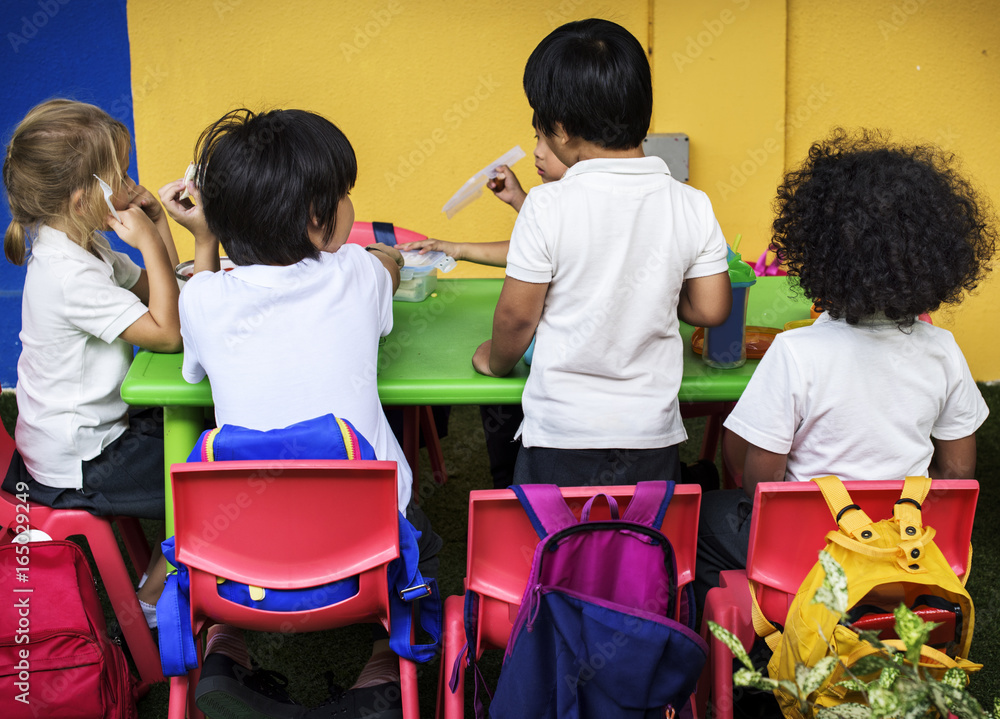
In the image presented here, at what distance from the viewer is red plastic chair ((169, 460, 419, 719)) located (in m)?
1.30

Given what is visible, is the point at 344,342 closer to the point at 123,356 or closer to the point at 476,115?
the point at 123,356

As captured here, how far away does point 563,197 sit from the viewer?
147cm

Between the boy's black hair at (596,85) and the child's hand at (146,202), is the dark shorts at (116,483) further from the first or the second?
the boy's black hair at (596,85)

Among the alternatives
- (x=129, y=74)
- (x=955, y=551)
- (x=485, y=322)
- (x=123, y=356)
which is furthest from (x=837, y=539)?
(x=129, y=74)

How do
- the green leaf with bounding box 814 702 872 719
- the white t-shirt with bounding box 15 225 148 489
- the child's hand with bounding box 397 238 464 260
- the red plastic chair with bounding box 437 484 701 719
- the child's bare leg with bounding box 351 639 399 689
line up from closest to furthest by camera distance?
the green leaf with bounding box 814 702 872 719
the red plastic chair with bounding box 437 484 701 719
the child's bare leg with bounding box 351 639 399 689
the white t-shirt with bounding box 15 225 148 489
the child's hand with bounding box 397 238 464 260

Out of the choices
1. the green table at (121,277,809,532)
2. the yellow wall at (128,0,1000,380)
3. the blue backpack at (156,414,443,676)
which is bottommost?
the blue backpack at (156,414,443,676)

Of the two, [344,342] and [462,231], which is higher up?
[462,231]

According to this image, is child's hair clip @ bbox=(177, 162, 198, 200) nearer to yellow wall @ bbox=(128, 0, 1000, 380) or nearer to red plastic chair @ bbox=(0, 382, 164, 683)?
red plastic chair @ bbox=(0, 382, 164, 683)

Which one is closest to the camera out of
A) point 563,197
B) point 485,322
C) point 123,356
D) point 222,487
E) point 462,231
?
point 222,487

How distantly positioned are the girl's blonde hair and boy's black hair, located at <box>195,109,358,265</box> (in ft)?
1.15

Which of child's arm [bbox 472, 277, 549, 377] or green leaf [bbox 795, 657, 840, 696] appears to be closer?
green leaf [bbox 795, 657, 840, 696]

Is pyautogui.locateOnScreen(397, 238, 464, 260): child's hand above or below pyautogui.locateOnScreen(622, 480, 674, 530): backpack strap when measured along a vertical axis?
above

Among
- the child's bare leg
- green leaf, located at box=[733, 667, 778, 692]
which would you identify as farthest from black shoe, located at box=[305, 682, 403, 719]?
green leaf, located at box=[733, 667, 778, 692]

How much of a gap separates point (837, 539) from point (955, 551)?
27 cm
